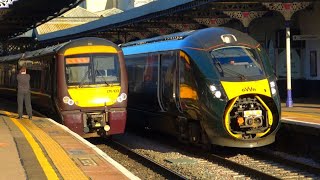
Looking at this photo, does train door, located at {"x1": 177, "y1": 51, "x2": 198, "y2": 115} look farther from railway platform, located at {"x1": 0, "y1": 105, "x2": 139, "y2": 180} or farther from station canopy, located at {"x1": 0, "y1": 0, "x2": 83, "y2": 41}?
station canopy, located at {"x1": 0, "y1": 0, "x2": 83, "y2": 41}

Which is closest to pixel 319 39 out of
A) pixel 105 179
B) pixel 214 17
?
pixel 214 17

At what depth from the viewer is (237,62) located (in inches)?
479

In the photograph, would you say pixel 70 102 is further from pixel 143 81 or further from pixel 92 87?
pixel 143 81

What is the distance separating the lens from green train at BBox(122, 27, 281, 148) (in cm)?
1166

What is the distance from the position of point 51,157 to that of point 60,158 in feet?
0.61

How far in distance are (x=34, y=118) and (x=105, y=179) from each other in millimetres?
10118

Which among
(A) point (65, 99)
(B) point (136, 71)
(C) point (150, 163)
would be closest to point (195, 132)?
(C) point (150, 163)

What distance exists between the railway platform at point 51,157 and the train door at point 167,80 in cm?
263

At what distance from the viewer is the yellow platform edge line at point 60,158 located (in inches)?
320

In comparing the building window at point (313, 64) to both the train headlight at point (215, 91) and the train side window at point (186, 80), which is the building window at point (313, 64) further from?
the train headlight at point (215, 91)

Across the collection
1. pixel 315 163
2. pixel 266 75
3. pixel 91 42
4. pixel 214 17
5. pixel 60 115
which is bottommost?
pixel 315 163

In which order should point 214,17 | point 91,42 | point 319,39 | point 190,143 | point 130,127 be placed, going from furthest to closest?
point 214,17, point 319,39, point 130,127, point 91,42, point 190,143

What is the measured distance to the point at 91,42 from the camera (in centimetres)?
1497

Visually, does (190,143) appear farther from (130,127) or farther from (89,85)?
(130,127)
